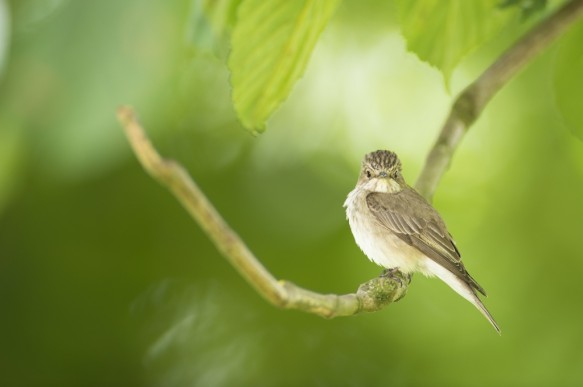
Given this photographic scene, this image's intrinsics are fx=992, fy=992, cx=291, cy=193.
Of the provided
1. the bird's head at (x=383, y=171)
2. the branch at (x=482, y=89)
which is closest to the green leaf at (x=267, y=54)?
the branch at (x=482, y=89)

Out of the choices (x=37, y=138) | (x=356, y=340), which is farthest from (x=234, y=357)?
(x=37, y=138)

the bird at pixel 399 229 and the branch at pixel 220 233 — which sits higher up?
the branch at pixel 220 233

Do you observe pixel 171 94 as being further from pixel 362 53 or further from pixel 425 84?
pixel 425 84

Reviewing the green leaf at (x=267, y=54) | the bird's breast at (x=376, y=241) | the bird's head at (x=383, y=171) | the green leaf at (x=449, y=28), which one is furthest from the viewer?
the bird's head at (x=383, y=171)

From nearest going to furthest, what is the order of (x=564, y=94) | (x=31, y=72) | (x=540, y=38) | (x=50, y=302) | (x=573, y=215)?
(x=31, y=72) → (x=564, y=94) → (x=540, y=38) → (x=573, y=215) → (x=50, y=302)

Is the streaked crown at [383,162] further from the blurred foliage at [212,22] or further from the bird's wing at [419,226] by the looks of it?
the blurred foliage at [212,22]

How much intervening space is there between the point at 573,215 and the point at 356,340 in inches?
43.5

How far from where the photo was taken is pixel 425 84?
4.66 meters

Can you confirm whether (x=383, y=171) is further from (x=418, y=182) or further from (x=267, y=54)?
(x=267, y=54)

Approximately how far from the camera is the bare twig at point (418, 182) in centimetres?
87

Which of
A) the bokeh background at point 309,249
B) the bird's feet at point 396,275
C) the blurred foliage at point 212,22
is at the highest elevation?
the blurred foliage at point 212,22

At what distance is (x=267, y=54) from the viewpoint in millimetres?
1410

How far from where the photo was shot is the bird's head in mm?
2498

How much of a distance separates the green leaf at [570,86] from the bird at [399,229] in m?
0.37
